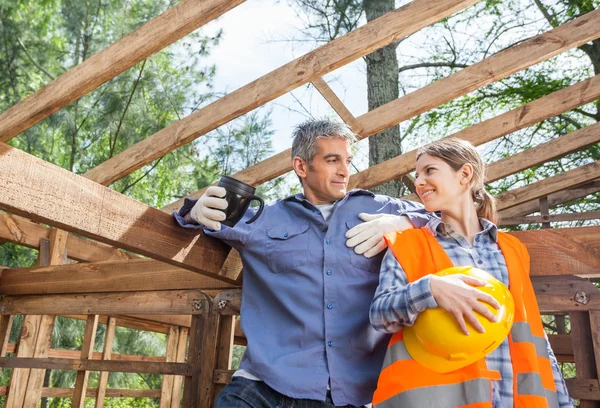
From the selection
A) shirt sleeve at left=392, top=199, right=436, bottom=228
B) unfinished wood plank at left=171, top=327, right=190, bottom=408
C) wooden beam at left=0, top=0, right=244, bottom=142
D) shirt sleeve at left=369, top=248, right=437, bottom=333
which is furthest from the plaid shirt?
unfinished wood plank at left=171, top=327, right=190, bottom=408

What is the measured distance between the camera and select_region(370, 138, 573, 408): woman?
143 cm

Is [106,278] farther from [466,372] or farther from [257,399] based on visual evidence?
[466,372]

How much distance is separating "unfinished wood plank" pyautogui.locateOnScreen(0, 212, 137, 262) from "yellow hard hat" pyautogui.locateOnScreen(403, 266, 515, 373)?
366 cm

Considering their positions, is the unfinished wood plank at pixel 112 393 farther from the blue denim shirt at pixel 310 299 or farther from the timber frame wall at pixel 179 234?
the blue denim shirt at pixel 310 299

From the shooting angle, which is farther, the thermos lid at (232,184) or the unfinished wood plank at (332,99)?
the unfinished wood plank at (332,99)

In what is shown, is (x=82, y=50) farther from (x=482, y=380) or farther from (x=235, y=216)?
(x=482, y=380)

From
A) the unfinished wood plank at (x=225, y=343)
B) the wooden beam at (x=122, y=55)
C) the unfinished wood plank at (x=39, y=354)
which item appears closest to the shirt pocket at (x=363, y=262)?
the unfinished wood plank at (x=225, y=343)

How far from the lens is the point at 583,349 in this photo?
191 cm

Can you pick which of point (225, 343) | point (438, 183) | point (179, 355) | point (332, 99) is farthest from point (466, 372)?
point (179, 355)

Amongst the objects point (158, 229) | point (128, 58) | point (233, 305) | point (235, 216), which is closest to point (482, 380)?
point (235, 216)

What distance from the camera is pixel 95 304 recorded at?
2.95 m

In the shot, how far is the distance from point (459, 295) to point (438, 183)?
47 cm

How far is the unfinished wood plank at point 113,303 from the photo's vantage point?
264 centimetres

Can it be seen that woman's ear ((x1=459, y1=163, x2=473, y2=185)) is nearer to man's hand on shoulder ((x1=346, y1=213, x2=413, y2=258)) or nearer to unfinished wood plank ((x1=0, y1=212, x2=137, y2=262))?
man's hand on shoulder ((x1=346, y1=213, x2=413, y2=258))
